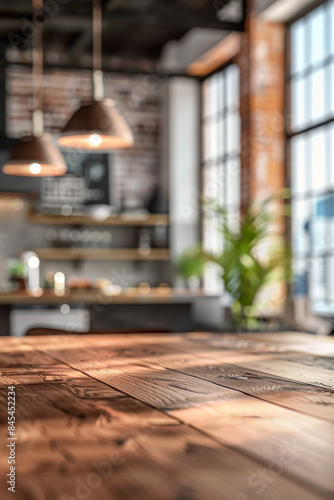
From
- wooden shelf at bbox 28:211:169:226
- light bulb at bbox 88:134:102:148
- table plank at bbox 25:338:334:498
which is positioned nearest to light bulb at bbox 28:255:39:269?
wooden shelf at bbox 28:211:169:226

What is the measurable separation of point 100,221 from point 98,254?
1.18 feet

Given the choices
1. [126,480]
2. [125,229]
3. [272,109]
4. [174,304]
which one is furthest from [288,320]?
[126,480]

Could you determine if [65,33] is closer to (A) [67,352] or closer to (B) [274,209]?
(B) [274,209]

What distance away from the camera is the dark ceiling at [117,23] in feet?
17.7

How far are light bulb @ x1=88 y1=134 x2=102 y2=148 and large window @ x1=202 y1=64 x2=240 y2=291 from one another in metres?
3.59

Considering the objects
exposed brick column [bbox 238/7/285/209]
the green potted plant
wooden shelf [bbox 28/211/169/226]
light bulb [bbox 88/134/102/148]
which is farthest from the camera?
wooden shelf [bbox 28/211/169/226]

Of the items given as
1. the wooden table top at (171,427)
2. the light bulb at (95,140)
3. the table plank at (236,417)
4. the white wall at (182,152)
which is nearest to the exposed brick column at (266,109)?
the white wall at (182,152)

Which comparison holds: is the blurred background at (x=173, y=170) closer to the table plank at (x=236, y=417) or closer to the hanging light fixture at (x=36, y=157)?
the hanging light fixture at (x=36, y=157)

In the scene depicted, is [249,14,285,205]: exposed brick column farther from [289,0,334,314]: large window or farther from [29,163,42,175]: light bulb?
[29,163,42,175]: light bulb

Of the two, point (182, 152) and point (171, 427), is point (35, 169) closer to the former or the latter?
point (171, 427)

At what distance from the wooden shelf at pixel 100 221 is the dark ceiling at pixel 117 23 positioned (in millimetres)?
1660

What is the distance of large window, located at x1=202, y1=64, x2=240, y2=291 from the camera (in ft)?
24.7

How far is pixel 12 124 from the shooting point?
8078 mm

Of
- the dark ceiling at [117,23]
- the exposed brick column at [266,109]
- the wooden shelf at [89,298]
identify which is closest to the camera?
the dark ceiling at [117,23]
